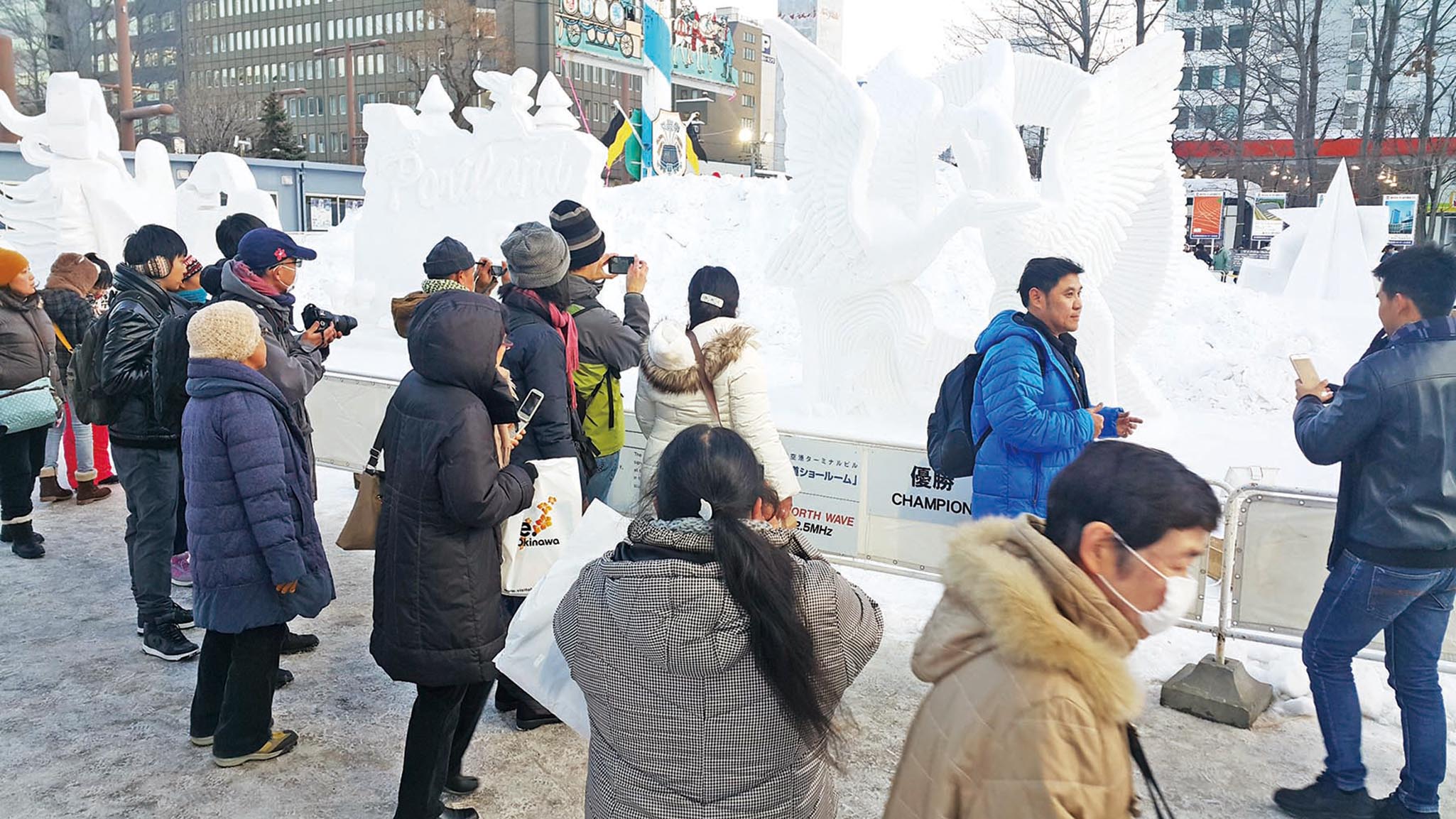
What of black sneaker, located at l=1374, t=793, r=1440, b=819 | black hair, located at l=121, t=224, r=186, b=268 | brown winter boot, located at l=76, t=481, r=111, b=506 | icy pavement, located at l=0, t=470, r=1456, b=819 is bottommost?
icy pavement, located at l=0, t=470, r=1456, b=819

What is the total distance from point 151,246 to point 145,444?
874 millimetres

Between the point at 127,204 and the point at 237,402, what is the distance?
1080 centimetres

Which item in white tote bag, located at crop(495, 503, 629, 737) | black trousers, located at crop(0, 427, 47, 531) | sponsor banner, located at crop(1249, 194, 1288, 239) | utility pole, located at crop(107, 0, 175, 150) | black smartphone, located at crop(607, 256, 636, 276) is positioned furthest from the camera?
sponsor banner, located at crop(1249, 194, 1288, 239)

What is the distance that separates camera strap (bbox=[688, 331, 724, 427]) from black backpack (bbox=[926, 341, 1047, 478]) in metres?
0.79

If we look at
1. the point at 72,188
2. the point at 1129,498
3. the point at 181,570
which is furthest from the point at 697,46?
the point at 1129,498

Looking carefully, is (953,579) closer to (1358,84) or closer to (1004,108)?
(1004,108)

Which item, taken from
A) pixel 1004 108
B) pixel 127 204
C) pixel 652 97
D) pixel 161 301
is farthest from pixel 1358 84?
pixel 161 301

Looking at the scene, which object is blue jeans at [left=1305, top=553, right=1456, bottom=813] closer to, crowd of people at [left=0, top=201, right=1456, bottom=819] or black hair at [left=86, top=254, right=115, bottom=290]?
crowd of people at [left=0, top=201, right=1456, bottom=819]

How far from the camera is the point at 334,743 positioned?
366 cm

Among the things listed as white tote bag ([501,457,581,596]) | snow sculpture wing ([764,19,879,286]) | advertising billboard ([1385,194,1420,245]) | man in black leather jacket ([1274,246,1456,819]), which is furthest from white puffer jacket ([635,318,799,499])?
advertising billboard ([1385,194,1420,245])

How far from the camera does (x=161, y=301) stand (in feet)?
14.3

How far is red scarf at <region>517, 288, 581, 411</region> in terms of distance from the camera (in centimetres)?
347

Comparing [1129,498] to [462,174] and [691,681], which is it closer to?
[691,681]

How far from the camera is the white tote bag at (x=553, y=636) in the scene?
2322 millimetres
